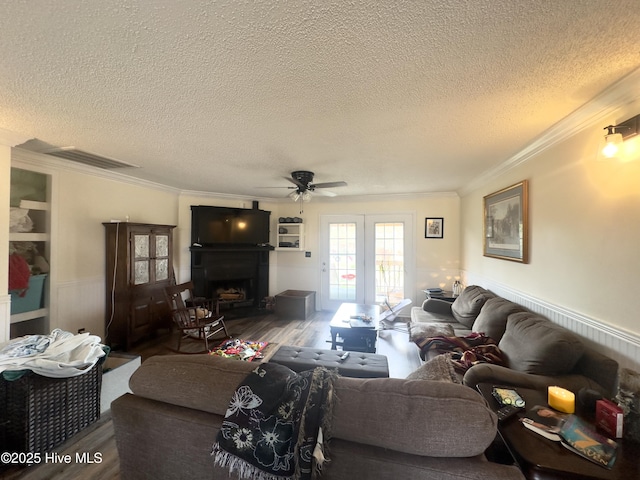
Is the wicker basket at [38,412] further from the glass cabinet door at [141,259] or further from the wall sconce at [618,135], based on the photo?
the wall sconce at [618,135]

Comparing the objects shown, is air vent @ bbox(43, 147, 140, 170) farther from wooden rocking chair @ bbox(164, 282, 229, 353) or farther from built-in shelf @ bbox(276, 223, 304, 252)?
built-in shelf @ bbox(276, 223, 304, 252)

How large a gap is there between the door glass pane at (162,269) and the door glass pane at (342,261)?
292 cm

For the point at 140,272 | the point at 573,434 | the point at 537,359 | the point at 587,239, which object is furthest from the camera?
the point at 140,272

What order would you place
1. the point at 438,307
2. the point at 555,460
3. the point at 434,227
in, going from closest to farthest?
the point at 555,460
the point at 438,307
the point at 434,227

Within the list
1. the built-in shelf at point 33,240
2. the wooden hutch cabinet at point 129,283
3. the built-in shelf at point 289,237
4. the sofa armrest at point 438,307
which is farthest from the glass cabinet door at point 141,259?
the sofa armrest at point 438,307

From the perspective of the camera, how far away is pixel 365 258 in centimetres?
534

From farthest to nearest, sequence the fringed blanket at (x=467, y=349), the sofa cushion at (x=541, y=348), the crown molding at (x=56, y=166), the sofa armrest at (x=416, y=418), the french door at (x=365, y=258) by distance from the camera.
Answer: the french door at (x=365, y=258)
the crown molding at (x=56, y=166)
the fringed blanket at (x=467, y=349)
the sofa cushion at (x=541, y=348)
the sofa armrest at (x=416, y=418)

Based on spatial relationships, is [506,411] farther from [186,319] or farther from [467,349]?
[186,319]

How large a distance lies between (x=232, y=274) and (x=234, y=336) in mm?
1342

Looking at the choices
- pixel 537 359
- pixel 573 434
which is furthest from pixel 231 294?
pixel 573 434

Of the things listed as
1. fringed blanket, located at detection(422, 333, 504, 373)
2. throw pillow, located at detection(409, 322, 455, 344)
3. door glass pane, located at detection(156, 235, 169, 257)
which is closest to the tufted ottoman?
fringed blanket, located at detection(422, 333, 504, 373)

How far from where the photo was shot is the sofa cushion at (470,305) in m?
3.13

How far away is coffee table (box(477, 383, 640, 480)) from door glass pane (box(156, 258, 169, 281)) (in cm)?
415

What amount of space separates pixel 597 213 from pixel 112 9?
9.32 feet
